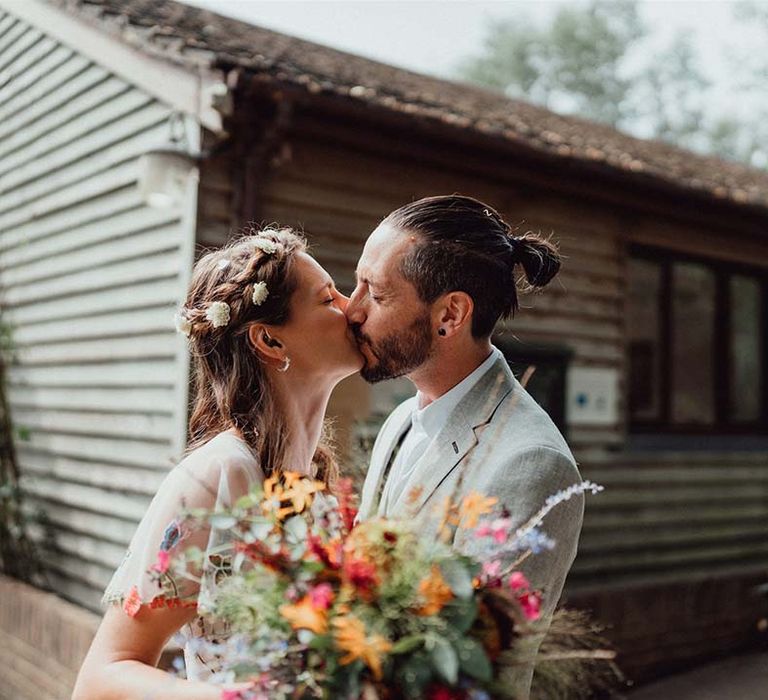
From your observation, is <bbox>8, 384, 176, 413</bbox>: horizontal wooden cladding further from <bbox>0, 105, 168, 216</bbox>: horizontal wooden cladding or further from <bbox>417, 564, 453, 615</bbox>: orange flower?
<bbox>417, 564, 453, 615</bbox>: orange flower

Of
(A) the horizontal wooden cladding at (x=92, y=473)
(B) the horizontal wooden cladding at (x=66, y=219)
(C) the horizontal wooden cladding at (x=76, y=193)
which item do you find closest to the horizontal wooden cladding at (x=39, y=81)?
(C) the horizontal wooden cladding at (x=76, y=193)

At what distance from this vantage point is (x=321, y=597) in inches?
56.6

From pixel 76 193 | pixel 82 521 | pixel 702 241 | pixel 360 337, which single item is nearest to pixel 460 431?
pixel 360 337

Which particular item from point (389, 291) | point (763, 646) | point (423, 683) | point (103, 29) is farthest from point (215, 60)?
point (763, 646)

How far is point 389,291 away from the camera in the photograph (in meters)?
2.75

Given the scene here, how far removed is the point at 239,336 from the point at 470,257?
690 millimetres

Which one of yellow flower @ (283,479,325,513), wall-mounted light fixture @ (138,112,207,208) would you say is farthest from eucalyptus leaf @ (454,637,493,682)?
wall-mounted light fixture @ (138,112,207,208)

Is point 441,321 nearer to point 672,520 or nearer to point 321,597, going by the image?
point 321,597

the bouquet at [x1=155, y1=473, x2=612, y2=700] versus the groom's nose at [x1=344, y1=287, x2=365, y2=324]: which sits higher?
the groom's nose at [x1=344, y1=287, x2=365, y2=324]

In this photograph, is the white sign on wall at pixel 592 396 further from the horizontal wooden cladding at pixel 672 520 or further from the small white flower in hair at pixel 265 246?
the small white flower in hair at pixel 265 246

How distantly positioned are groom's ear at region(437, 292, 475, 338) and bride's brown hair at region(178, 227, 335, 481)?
16.4 inches

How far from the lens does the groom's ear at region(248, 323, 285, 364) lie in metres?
2.57

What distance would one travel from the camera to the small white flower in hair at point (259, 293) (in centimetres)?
252

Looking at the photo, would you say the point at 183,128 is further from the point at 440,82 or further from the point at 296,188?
the point at 440,82
